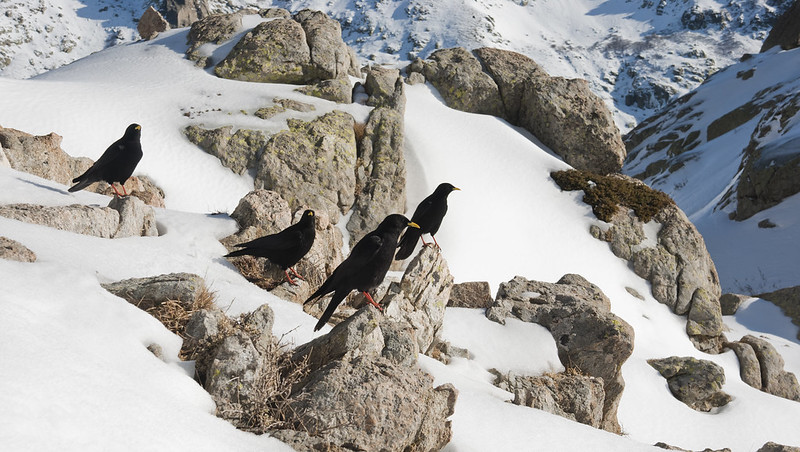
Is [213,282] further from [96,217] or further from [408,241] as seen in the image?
[408,241]

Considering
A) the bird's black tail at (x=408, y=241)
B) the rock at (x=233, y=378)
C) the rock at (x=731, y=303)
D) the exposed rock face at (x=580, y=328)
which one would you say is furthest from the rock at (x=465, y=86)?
the rock at (x=233, y=378)

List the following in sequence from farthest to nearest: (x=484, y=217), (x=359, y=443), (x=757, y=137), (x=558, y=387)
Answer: (x=757, y=137) < (x=484, y=217) < (x=558, y=387) < (x=359, y=443)

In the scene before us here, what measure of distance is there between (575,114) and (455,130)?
5.68 metres

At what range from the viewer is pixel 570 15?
17438 centimetres

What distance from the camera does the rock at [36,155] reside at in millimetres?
9977

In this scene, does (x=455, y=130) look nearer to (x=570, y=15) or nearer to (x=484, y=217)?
(x=484, y=217)

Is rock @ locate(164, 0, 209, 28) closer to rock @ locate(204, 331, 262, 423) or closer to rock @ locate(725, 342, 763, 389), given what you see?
rock @ locate(725, 342, 763, 389)

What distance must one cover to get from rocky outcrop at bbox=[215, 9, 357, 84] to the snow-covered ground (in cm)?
96

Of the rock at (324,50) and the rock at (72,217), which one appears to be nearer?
the rock at (72,217)

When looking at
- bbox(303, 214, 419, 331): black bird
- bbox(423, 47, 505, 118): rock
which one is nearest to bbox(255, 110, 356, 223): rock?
bbox(423, 47, 505, 118): rock

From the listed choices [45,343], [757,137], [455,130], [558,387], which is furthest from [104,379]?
[757,137]

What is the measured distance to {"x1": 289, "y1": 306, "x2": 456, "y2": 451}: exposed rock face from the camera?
375 cm

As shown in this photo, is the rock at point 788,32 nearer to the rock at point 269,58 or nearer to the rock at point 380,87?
the rock at point 380,87

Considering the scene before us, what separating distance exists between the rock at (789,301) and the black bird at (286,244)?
748 inches
